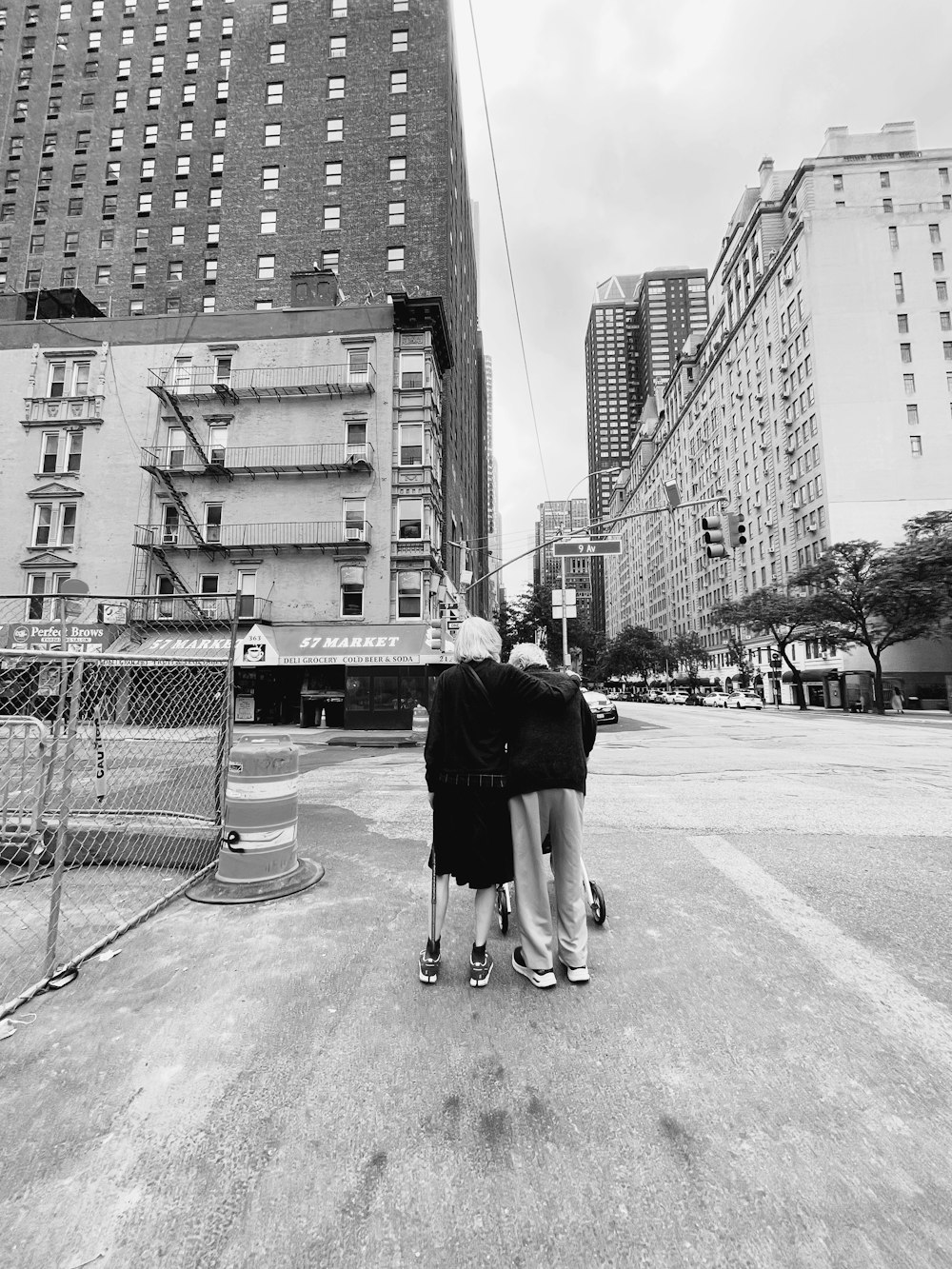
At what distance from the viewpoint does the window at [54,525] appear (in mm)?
24844

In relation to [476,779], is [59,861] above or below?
below

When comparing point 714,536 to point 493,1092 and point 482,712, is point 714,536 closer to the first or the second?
point 482,712

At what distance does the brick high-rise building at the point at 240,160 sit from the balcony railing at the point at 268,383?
2.81 meters

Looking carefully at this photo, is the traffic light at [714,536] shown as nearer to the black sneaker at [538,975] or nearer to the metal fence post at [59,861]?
the black sneaker at [538,975]

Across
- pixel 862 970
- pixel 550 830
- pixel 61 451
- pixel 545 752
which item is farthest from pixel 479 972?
pixel 61 451

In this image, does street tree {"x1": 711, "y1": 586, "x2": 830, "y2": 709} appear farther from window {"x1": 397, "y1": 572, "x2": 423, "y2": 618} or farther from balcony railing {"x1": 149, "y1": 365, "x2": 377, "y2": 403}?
balcony railing {"x1": 149, "y1": 365, "x2": 377, "y2": 403}

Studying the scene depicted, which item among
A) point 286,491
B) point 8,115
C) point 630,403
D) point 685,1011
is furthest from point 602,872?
point 630,403

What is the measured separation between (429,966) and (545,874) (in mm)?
814

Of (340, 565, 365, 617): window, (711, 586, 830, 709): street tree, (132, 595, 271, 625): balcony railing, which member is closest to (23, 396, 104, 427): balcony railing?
(132, 595, 271, 625): balcony railing

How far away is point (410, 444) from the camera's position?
82.0ft

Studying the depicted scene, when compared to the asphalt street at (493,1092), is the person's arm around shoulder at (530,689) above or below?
above

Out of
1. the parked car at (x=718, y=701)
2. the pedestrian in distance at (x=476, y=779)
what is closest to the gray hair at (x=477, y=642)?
the pedestrian in distance at (x=476, y=779)

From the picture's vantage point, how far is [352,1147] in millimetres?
2078

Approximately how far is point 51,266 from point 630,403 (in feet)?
536
